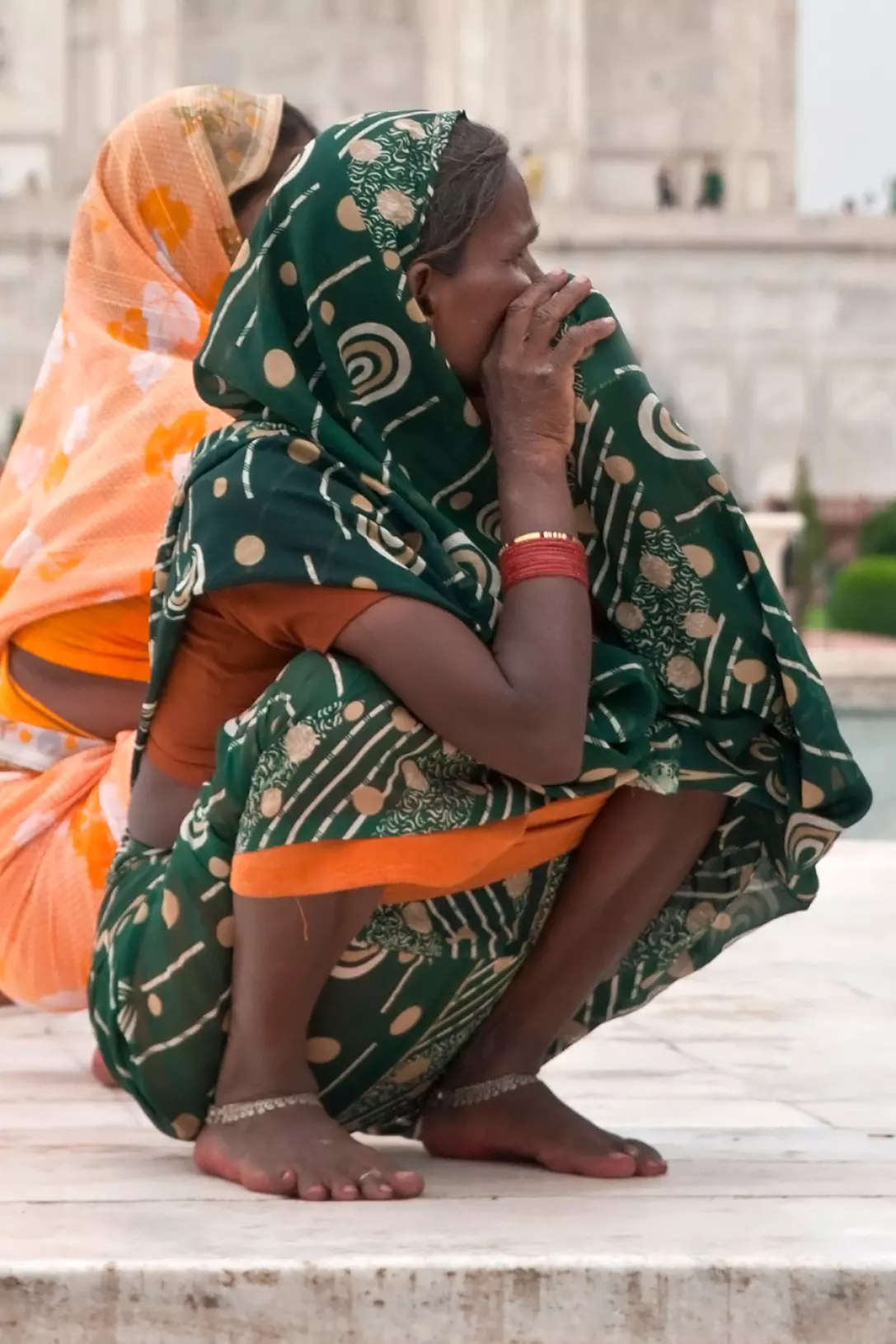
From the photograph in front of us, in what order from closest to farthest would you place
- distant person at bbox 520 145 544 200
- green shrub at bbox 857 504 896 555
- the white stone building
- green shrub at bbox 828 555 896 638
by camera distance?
green shrub at bbox 828 555 896 638 < green shrub at bbox 857 504 896 555 < the white stone building < distant person at bbox 520 145 544 200

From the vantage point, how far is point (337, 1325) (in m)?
1.07

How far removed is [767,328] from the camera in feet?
49.5

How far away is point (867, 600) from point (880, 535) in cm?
164

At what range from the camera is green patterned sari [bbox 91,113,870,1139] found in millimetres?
1295

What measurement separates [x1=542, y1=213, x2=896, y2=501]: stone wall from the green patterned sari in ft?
44.6

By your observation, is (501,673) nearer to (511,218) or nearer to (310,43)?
(511,218)

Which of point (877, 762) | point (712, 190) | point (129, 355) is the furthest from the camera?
point (712, 190)

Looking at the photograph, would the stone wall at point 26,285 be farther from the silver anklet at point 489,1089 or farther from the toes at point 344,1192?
the toes at point 344,1192

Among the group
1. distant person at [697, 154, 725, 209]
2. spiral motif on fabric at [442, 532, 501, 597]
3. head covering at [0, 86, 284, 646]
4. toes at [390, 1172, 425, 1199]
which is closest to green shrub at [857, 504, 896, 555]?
distant person at [697, 154, 725, 209]

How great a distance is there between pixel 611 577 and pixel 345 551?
216 mm

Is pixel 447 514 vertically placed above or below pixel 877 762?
above

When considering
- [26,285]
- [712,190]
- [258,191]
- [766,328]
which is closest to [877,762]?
[258,191]

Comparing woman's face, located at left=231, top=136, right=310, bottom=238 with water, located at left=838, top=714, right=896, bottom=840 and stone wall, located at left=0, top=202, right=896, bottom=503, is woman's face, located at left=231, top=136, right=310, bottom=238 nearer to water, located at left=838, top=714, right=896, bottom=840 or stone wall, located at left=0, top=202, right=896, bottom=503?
water, located at left=838, top=714, right=896, bottom=840

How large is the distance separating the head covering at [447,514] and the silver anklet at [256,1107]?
190mm
